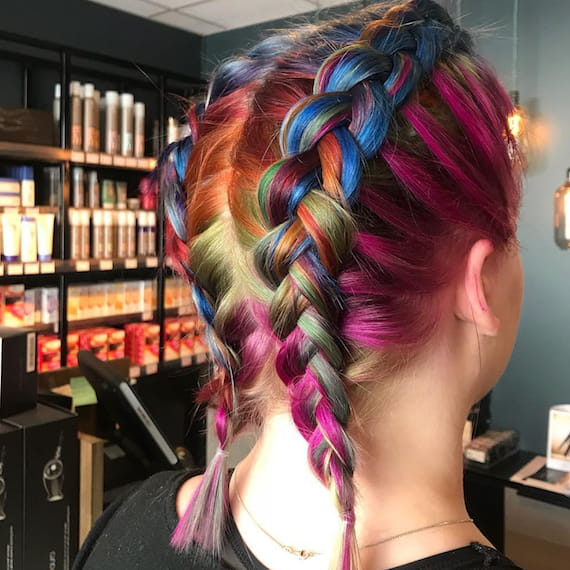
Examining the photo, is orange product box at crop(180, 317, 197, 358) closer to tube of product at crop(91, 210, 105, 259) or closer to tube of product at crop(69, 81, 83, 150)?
tube of product at crop(91, 210, 105, 259)

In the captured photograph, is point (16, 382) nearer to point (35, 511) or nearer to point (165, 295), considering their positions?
point (35, 511)

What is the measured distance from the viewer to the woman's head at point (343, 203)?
484 millimetres

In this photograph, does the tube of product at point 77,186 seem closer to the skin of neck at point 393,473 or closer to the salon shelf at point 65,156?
the salon shelf at point 65,156

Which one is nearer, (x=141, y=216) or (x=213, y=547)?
(x=213, y=547)

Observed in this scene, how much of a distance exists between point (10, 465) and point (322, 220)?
1074 millimetres

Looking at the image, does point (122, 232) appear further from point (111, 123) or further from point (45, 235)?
point (111, 123)

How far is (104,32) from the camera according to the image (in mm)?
3369

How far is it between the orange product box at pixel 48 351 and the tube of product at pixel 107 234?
45 cm

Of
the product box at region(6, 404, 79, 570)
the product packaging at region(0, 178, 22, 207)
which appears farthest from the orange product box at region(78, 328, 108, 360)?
the product box at region(6, 404, 79, 570)

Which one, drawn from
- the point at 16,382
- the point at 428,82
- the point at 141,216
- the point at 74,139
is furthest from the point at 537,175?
the point at 428,82

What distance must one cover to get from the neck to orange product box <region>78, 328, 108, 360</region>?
2.52m

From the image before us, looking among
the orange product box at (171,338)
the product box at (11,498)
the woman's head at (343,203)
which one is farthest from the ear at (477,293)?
the orange product box at (171,338)

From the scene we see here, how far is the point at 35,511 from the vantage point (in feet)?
4.30

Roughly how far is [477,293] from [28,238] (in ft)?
8.05
